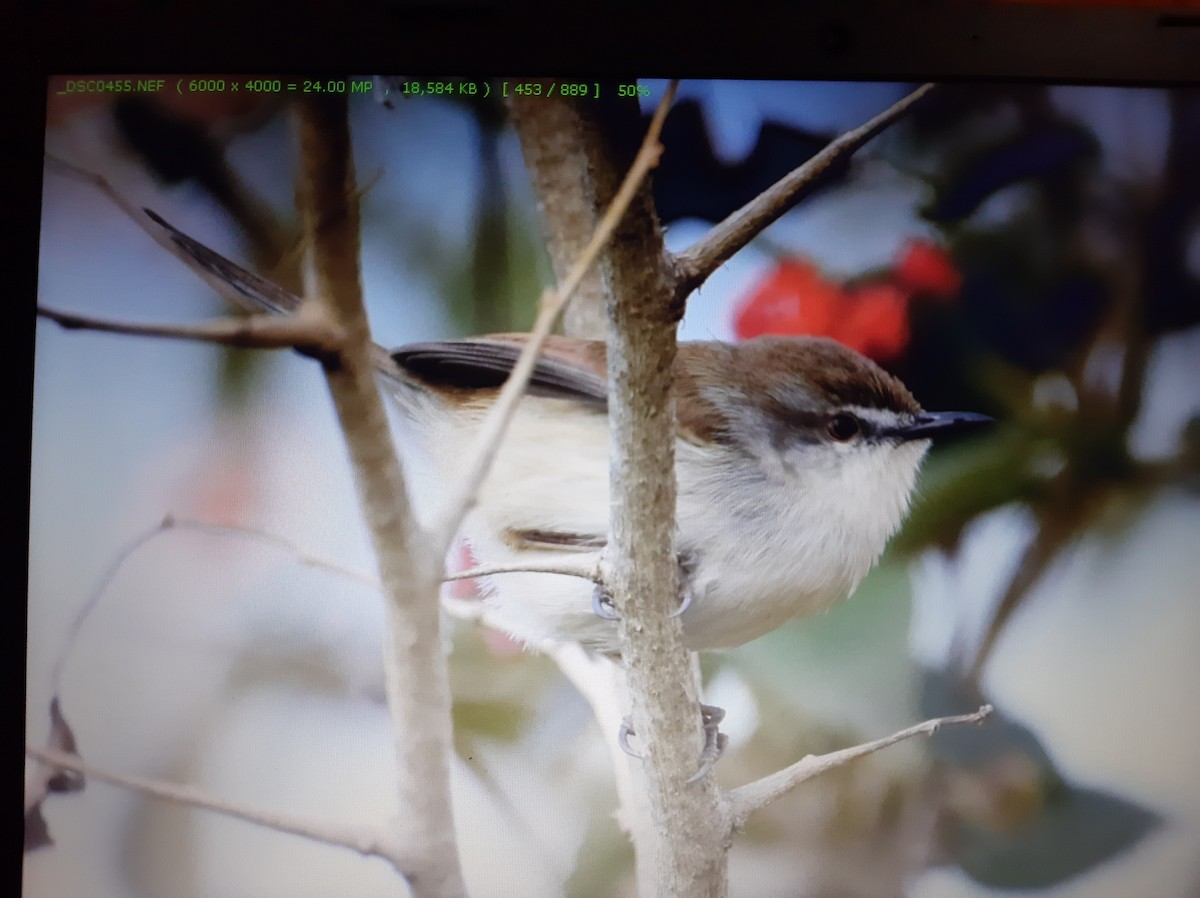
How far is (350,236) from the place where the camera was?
0.83 m

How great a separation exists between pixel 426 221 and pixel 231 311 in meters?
0.20

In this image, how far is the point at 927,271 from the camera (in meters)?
0.84

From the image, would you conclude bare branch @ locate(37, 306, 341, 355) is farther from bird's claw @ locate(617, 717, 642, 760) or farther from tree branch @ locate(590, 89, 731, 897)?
bird's claw @ locate(617, 717, 642, 760)

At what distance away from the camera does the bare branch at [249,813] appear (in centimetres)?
80

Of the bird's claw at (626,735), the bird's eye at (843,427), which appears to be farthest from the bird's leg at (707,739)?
the bird's eye at (843,427)

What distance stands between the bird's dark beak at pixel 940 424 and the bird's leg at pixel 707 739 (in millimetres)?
304

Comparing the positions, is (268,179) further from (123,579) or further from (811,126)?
(811,126)

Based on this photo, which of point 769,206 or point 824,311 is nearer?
point 769,206

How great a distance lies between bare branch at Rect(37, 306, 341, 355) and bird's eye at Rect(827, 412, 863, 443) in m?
0.45

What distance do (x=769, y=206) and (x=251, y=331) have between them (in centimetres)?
45

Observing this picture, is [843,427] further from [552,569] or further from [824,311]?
[552,569]

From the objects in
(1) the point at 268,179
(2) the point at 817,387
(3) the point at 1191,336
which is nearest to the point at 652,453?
(2) the point at 817,387

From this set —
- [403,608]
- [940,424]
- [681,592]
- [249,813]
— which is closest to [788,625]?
[681,592]

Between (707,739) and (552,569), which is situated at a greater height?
(552,569)
